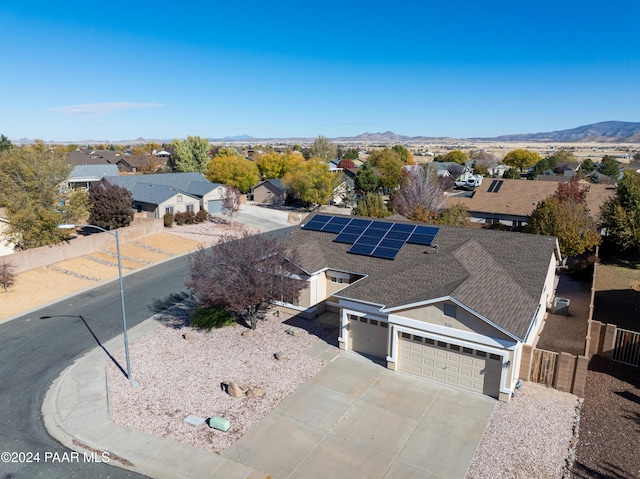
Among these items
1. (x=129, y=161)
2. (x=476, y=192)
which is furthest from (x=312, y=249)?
(x=129, y=161)

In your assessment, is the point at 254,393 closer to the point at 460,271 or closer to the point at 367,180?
the point at 460,271

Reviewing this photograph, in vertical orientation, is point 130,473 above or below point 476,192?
below

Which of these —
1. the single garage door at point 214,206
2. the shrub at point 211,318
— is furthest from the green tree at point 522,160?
the shrub at point 211,318

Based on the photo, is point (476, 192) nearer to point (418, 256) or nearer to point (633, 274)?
A: point (633, 274)

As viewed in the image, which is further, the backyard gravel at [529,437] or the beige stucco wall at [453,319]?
the beige stucco wall at [453,319]

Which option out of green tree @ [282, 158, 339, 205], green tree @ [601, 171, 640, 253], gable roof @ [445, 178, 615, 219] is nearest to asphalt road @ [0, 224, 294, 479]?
green tree @ [282, 158, 339, 205]

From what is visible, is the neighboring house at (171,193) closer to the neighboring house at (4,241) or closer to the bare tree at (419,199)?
the neighboring house at (4,241)

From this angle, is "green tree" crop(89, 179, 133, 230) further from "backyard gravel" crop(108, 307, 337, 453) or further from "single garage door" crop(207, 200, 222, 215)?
"backyard gravel" crop(108, 307, 337, 453)
